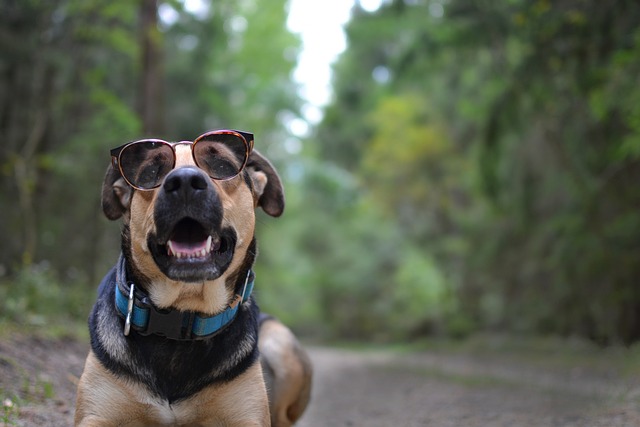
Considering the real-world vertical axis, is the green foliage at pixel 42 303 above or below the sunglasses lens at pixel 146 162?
below

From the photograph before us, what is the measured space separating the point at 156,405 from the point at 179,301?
55 cm

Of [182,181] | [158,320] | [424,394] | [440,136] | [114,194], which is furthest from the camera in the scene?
[440,136]

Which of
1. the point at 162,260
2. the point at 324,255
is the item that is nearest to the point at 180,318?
the point at 162,260

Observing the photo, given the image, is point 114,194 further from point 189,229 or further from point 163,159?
point 189,229

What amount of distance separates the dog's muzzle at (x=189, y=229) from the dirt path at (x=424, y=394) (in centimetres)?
148

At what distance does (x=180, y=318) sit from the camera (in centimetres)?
382

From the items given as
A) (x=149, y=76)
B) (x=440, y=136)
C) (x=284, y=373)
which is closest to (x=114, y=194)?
(x=284, y=373)

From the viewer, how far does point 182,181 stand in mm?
3572

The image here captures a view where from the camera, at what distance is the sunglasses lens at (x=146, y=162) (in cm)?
388

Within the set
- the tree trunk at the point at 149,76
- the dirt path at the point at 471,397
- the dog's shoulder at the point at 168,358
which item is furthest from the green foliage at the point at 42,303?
the dog's shoulder at the point at 168,358

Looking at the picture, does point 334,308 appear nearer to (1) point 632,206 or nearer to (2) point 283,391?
(1) point 632,206

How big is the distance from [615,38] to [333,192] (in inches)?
722

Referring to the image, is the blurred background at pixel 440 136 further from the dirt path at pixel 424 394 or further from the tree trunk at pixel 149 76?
the dirt path at pixel 424 394

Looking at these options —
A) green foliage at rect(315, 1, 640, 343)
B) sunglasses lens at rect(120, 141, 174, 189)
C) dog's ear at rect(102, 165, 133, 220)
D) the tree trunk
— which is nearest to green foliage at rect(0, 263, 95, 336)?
the tree trunk
